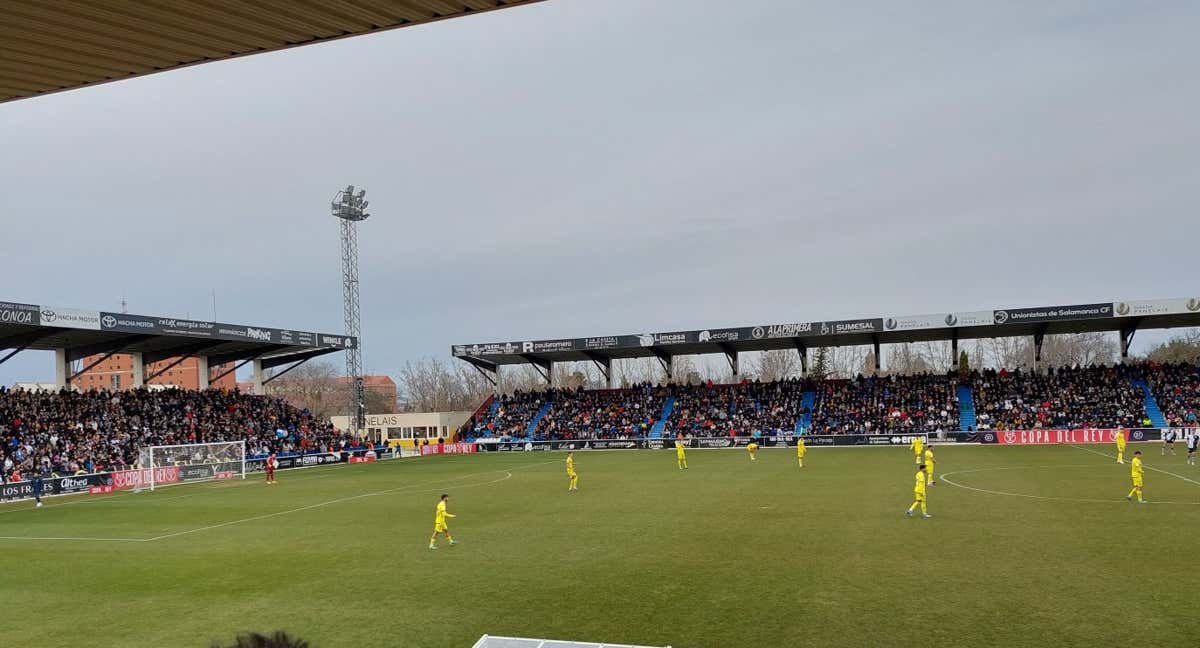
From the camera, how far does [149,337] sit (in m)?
51.8

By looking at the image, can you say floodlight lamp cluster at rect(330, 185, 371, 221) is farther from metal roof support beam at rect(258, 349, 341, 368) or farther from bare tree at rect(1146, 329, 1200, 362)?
bare tree at rect(1146, 329, 1200, 362)

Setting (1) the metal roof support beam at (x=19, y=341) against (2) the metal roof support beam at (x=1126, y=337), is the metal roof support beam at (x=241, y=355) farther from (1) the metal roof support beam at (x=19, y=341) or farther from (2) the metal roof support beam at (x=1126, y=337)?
(2) the metal roof support beam at (x=1126, y=337)

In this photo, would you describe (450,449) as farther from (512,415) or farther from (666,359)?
(666,359)

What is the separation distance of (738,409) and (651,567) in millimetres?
47156

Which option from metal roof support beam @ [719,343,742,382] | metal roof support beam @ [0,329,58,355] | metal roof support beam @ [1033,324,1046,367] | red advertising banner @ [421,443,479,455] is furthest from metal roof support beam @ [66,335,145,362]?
metal roof support beam @ [1033,324,1046,367]

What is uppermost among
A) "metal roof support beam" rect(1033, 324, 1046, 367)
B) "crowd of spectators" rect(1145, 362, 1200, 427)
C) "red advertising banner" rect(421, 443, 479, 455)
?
"metal roof support beam" rect(1033, 324, 1046, 367)

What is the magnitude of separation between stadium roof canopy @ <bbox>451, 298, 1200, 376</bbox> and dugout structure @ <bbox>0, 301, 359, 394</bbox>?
1407cm

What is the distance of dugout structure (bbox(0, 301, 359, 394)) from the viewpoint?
43.9 metres

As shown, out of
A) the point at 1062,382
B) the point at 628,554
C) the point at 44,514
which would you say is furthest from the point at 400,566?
the point at 1062,382

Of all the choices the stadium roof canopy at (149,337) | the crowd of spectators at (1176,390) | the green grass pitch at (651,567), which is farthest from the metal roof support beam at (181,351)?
the crowd of spectators at (1176,390)

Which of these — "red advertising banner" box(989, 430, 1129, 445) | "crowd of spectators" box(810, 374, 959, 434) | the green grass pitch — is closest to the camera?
the green grass pitch

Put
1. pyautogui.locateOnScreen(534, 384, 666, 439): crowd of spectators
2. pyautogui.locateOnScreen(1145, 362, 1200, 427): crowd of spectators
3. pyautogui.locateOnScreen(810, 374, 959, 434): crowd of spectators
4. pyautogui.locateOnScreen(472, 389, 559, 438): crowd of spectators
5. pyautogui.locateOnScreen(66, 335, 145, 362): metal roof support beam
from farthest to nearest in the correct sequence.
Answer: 1. pyautogui.locateOnScreen(472, 389, 559, 438): crowd of spectators
2. pyautogui.locateOnScreen(534, 384, 666, 439): crowd of spectators
3. pyautogui.locateOnScreen(810, 374, 959, 434): crowd of spectators
4. pyautogui.locateOnScreen(66, 335, 145, 362): metal roof support beam
5. pyautogui.locateOnScreen(1145, 362, 1200, 427): crowd of spectators

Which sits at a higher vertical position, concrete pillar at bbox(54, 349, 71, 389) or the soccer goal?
concrete pillar at bbox(54, 349, 71, 389)

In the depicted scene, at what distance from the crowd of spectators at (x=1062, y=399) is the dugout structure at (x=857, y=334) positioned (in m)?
2.45
